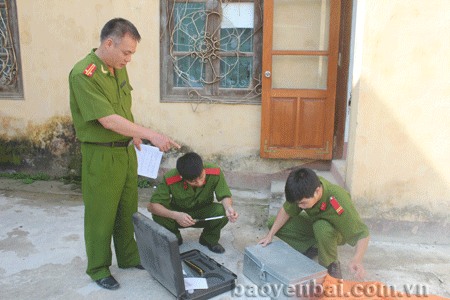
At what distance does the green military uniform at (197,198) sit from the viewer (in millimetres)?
2648

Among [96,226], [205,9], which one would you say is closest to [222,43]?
[205,9]

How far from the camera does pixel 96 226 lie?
2197 millimetres

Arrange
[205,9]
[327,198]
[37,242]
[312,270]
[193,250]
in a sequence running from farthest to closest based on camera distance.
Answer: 1. [205,9]
2. [37,242]
3. [193,250]
4. [327,198]
5. [312,270]

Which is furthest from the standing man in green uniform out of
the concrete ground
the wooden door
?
the wooden door

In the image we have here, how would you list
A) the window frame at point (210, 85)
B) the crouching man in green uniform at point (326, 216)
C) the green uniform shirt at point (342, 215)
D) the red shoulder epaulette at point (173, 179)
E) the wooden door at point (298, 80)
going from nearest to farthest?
the crouching man in green uniform at point (326, 216), the green uniform shirt at point (342, 215), the red shoulder epaulette at point (173, 179), the wooden door at point (298, 80), the window frame at point (210, 85)

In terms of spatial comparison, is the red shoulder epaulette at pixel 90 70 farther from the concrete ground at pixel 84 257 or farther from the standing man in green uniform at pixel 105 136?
the concrete ground at pixel 84 257

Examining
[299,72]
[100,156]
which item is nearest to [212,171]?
[100,156]

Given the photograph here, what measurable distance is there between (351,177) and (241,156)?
149 centimetres

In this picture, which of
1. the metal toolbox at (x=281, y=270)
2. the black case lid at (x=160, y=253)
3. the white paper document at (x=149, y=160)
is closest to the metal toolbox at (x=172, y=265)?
the black case lid at (x=160, y=253)

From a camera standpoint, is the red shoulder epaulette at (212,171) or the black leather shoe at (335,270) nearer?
the black leather shoe at (335,270)

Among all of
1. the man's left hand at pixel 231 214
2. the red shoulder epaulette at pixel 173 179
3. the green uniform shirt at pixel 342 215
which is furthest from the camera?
the red shoulder epaulette at pixel 173 179

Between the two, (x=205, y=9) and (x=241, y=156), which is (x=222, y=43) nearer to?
(x=205, y=9)

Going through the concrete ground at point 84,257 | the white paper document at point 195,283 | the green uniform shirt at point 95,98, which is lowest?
the concrete ground at point 84,257

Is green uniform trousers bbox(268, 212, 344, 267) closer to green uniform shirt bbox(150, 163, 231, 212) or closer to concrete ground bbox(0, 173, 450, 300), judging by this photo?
concrete ground bbox(0, 173, 450, 300)
